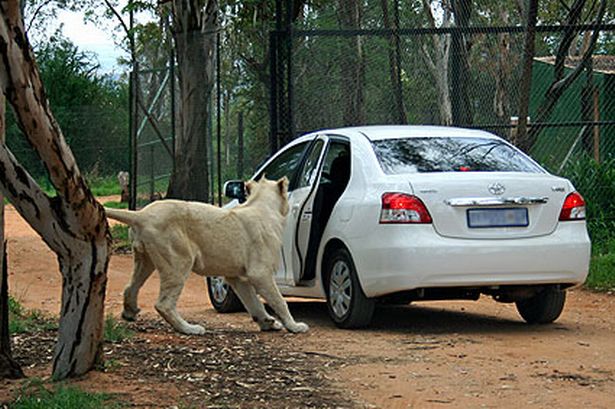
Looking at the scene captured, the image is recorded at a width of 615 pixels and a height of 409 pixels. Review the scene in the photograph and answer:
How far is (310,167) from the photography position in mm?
11047

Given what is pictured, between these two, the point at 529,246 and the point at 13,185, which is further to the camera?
the point at 529,246

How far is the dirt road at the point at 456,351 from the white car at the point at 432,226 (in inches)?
13.4

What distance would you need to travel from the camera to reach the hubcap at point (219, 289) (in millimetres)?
11594

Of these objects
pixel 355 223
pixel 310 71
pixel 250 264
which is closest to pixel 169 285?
pixel 250 264

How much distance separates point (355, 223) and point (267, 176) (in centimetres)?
201

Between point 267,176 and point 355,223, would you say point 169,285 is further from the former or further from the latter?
point 267,176

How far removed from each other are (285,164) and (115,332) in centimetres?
290

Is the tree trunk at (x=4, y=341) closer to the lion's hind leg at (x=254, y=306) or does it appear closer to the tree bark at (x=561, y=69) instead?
the lion's hind leg at (x=254, y=306)

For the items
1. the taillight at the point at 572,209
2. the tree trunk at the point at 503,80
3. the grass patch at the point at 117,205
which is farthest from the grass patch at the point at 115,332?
the grass patch at the point at 117,205

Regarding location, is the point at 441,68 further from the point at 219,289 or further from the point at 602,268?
the point at 219,289

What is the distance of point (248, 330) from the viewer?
10.2 meters

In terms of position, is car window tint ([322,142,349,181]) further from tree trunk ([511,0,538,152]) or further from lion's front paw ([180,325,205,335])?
tree trunk ([511,0,538,152])

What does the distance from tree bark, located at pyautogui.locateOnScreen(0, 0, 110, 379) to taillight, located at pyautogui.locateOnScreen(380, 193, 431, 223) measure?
2837mm

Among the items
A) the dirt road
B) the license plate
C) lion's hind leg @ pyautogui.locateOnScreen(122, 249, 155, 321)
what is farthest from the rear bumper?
lion's hind leg @ pyautogui.locateOnScreen(122, 249, 155, 321)
